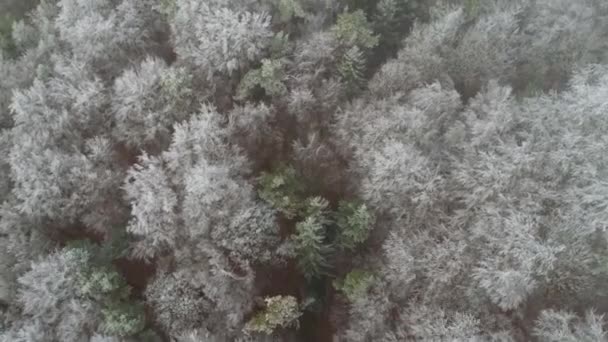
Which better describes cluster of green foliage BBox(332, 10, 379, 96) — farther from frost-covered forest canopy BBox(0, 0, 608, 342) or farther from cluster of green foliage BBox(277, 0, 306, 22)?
cluster of green foliage BBox(277, 0, 306, 22)

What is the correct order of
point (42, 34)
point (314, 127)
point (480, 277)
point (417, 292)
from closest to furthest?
point (480, 277) < point (417, 292) < point (314, 127) < point (42, 34)

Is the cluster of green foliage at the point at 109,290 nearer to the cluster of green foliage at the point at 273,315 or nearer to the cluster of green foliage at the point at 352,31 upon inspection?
the cluster of green foliage at the point at 273,315

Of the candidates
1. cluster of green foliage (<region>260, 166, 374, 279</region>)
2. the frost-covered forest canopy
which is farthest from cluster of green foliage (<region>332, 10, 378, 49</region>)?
cluster of green foliage (<region>260, 166, 374, 279</region>)

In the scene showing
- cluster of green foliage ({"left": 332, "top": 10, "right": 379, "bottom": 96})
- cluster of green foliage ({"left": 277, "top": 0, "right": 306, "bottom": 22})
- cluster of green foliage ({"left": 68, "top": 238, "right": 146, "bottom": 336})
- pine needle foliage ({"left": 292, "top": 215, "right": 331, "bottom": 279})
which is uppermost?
Answer: cluster of green foliage ({"left": 277, "top": 0, "right": 306, "bottom": 22})

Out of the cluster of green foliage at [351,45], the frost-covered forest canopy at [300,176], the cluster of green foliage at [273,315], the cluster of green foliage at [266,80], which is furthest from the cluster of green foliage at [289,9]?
the cluster of green foliage at [273,315]

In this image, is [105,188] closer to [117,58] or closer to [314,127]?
[117,58]

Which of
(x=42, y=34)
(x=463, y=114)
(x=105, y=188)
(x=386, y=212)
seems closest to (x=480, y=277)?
(x=386, y=212)
